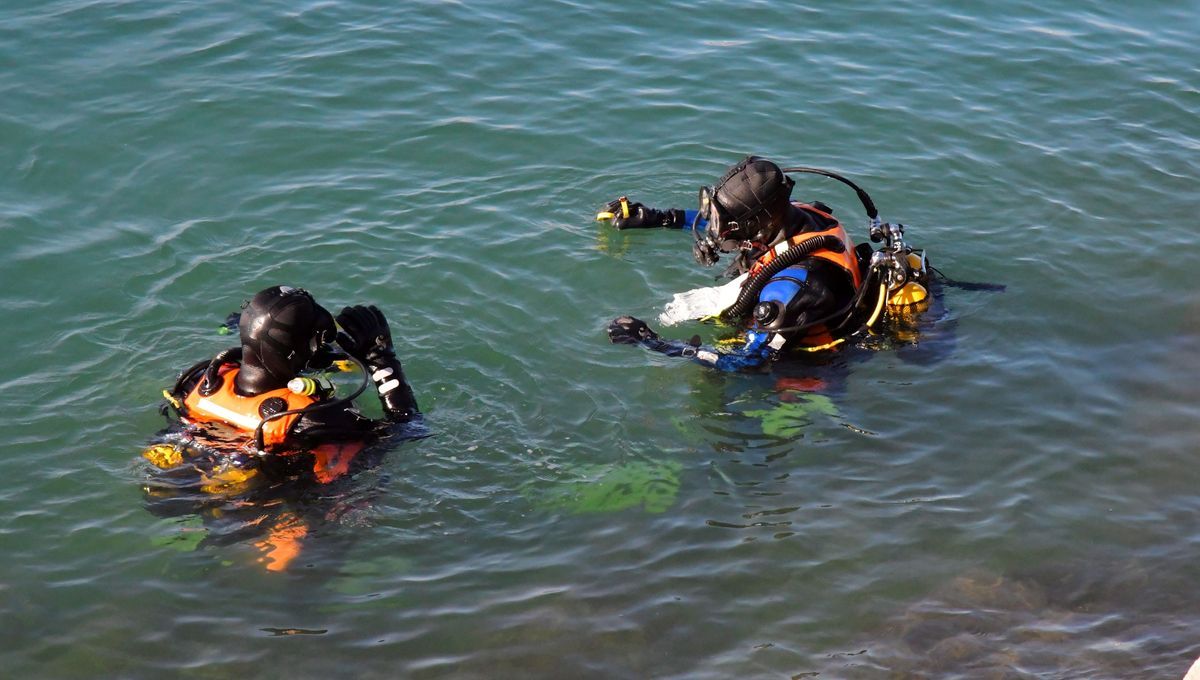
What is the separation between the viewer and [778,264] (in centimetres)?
708

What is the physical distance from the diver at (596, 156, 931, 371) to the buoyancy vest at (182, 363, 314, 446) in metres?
2.25

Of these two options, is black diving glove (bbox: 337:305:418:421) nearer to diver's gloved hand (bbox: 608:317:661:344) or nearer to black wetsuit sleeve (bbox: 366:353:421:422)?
black wetsuit sleeve (bbox: 366:353:421:422)

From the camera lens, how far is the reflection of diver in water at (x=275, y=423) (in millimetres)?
5586

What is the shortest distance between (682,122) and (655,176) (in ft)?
3.39

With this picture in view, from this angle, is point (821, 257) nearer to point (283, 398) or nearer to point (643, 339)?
point (643, 339)

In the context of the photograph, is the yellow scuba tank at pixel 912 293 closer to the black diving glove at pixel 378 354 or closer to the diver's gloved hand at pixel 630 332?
the diver's gloved hand at pixel 630 332

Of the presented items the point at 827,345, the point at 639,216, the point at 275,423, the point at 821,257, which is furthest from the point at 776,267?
the point at 275,423

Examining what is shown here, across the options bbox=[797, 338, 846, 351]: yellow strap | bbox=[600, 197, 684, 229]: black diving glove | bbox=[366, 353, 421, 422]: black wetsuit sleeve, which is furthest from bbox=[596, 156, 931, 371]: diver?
bbox=[366, 353, 421, 422]: black wetsuit sleeve

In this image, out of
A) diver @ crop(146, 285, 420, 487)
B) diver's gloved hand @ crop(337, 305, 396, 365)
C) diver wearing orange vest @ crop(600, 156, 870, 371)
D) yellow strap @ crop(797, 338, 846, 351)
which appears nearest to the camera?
diver @ crop(146, 285, 420, 487)

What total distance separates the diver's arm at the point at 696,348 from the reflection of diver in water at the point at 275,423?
1.54m

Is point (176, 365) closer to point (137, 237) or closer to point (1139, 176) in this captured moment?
point (137, 237)

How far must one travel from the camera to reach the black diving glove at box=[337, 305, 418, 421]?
6133 millimetres

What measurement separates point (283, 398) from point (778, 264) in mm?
3084

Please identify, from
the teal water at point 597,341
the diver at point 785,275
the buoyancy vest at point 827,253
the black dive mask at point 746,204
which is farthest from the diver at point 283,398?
the buoyancy vest at point 827,253
